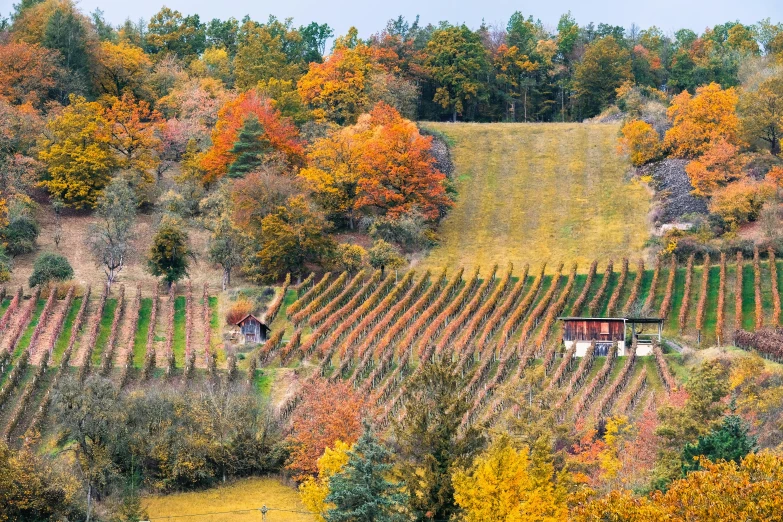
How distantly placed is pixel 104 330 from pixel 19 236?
14.8 meters

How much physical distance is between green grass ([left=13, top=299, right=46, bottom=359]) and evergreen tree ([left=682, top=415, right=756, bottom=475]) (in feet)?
119

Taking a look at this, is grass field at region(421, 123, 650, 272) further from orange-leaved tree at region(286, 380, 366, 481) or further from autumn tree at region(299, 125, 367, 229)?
orange-leaved tree at region(286, 380, 366, 481)

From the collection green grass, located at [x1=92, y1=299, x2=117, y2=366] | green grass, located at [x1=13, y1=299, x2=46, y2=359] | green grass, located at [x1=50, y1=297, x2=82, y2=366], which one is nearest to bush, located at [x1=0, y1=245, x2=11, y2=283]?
green grass, located at [x1=13, y1=299, x2=46, y2=359]

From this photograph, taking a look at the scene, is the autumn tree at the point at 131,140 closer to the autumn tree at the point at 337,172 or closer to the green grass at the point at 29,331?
the autumn tree at the point at 337,172

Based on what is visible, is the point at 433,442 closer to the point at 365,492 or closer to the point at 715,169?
the point at 365,492

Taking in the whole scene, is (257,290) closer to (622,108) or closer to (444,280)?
(444,280)

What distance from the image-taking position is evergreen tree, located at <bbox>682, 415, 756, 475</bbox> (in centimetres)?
4281

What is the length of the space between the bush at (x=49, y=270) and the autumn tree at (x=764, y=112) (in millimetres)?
46651

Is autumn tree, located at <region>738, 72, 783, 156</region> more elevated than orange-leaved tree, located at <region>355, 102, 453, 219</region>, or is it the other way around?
autumn tree, located at <region>738, 72, 783, 156</region>

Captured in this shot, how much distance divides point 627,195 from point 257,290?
99.9ft

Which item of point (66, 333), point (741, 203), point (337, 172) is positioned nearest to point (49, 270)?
point (66, 333)

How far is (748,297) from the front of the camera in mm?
69438

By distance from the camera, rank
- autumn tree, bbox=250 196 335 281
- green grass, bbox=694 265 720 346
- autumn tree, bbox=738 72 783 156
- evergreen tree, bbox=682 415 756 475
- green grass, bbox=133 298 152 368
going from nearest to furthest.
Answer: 1. evergreen tree, bbox=682 415 756 475
2. green grass, bbox=133 298 152 368
3. green grass, bbox=694 265 720 346
4. autumn tree, bbox=250 196 335 281
5. autumn tree, bbox=738 72 783 156

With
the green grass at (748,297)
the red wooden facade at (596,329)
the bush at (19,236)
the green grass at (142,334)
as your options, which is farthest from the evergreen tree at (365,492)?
the bush at (19,236)
